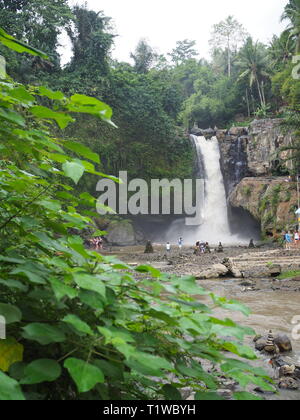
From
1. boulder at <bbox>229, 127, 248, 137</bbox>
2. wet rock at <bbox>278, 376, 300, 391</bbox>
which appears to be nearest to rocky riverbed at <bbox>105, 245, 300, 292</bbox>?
wet rock at <bbox>278, 376, 300, 391</bbox>

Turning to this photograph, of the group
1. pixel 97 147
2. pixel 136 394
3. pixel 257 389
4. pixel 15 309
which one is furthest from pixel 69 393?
pixel 97 147

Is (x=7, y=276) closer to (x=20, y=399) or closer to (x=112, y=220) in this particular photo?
(x=20, y=399)

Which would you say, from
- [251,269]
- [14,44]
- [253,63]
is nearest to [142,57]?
[253,63]

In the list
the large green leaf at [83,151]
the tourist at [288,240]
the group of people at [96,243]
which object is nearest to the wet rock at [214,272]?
the tourist at [288,240]

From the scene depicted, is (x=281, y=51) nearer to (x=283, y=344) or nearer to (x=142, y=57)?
(x=142, y=57)

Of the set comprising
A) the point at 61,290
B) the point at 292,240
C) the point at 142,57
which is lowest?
the point at 292,240

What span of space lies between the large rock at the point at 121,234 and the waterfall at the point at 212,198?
604 centimetres

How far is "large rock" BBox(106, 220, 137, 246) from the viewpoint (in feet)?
99.3

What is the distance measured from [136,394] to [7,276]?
623mm

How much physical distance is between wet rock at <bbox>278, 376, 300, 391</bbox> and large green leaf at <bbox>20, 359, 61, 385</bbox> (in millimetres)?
3772

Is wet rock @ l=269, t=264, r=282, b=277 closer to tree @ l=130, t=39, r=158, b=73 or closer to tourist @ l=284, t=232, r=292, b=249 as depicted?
tourist @ l=284, t=232, r=292, b=249

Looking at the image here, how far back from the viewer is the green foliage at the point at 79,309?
0.97 m

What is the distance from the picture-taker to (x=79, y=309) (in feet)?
3.82

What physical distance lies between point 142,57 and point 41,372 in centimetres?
5067
